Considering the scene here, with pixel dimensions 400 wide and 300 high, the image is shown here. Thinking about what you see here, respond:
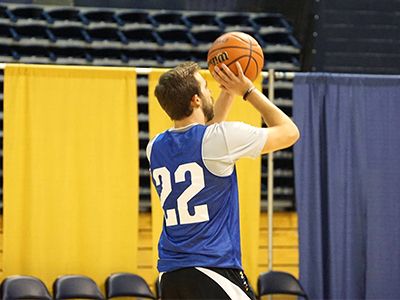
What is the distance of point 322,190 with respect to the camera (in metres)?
5.65

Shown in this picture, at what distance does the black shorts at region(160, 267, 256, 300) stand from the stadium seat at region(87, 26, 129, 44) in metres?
5.21

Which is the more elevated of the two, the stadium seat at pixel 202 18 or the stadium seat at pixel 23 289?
the stadium seat at pixel 202 18

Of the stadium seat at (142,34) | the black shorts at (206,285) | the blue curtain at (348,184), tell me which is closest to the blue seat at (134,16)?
the stadium seat at (142,34)

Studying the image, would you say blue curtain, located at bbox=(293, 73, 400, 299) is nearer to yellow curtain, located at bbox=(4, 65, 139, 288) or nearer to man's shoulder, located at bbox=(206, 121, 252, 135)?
yellow curtain, located at bbox=(4, 65, 139, 288)

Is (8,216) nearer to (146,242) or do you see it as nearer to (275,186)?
(146,242)

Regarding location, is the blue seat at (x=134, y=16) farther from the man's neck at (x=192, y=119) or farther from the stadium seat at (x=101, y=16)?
the man's neck at (x=192, y=119)

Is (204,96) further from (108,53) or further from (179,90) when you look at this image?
(108,53)

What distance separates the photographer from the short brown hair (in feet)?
8.03

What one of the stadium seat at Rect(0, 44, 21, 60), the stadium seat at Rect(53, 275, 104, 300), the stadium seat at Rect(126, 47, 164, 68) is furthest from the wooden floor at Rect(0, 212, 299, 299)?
the stadium seat at Rect(0, 44, 21, 60)

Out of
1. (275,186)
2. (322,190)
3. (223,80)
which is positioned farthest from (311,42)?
(223,80)

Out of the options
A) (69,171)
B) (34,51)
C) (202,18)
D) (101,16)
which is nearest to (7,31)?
(34,51)

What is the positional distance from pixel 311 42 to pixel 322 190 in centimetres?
242

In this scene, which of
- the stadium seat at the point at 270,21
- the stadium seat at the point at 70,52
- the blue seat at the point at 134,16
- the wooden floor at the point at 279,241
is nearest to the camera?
the wooden floor at the point at 279,241

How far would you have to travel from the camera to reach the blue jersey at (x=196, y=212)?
7.68ft
